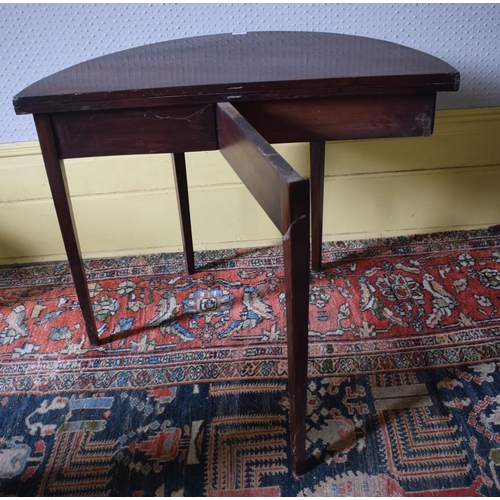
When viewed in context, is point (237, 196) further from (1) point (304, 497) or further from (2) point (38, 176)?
(1) point (304, 497)

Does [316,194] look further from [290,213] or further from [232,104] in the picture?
[290,213]

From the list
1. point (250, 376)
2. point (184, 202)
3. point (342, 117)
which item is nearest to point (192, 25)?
point (184, 202)

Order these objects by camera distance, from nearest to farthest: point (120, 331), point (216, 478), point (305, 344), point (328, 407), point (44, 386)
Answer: point (305, 344), point (216, 478), point (328, 407), point (44, 386), point (120, 331)

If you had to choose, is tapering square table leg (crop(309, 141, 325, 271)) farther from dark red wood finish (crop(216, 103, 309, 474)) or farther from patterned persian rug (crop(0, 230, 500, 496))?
dark red wood finish (crop(216, 103, 309, 474))

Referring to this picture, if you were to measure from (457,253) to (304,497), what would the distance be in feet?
3.29

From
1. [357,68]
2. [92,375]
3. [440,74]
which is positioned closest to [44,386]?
[92,375]

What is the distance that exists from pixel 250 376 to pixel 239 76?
0.67 meters

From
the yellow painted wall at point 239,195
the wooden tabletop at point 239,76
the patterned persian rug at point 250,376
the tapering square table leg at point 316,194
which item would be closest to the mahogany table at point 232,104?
the wooden tabletop at point 239,76

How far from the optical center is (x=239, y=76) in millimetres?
1037

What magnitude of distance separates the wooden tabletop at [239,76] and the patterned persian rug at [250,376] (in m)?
0.62

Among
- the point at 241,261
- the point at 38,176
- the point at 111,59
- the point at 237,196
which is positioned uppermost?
the point at 111,59

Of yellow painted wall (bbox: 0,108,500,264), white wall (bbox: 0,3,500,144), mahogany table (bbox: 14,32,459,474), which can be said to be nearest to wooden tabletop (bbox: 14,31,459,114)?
mahogany table (bbox: 14,32,459,474)

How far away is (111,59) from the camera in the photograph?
4.07 feet

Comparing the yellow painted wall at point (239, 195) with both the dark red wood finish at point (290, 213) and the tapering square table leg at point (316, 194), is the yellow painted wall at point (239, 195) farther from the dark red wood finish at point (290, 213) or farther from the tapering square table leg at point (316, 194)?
the dark red wood finish at point (290, 213)
